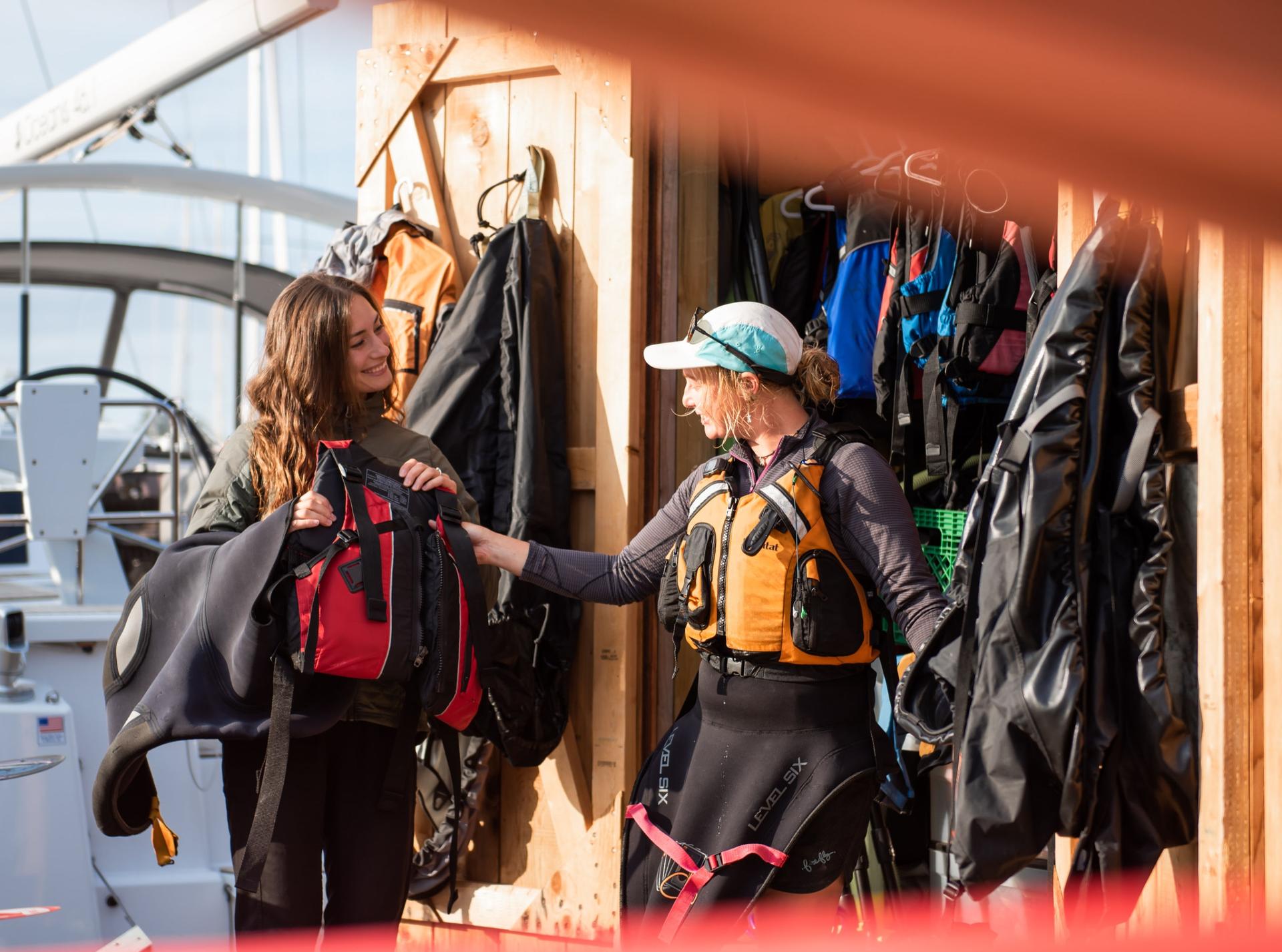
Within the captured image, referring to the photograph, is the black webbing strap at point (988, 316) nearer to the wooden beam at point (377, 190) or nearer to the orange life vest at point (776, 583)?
the orange life vest at point (776, 583)

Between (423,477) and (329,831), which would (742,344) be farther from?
(329,831)

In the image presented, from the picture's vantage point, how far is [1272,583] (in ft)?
7.50

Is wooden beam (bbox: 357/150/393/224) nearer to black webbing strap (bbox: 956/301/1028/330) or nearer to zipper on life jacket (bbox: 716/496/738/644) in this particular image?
black webbing strap (bbox: 956/301/1028/330)

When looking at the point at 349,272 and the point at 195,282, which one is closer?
the point at 349,272

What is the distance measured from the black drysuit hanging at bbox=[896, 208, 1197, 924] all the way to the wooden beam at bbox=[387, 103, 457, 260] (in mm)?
2464

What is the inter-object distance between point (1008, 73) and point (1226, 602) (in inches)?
85.8

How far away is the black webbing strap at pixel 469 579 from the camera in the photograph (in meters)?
2.91

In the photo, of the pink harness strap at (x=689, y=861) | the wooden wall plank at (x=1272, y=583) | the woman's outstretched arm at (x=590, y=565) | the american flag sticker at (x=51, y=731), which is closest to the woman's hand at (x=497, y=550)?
the woman's outstretched arm at (x=590, y=565)

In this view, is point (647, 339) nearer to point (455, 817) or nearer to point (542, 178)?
point (542, 178)

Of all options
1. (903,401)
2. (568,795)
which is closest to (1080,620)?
(903,401)

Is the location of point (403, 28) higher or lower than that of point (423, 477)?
higher

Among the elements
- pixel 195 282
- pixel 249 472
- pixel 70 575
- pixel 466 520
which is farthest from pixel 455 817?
pixel 195 282

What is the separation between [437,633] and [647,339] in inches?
59.8

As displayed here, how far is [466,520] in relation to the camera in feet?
10.4
